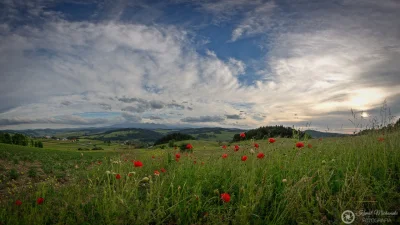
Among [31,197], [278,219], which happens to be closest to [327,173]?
[278,219]

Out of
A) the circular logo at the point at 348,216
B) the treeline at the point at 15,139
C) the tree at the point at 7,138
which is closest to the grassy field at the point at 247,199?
the circular logo at the point at 348,216

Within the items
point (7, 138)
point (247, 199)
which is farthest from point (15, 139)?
point (247, 199)

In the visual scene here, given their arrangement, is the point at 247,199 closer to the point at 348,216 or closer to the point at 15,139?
the point at 348,216

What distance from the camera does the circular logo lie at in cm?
334

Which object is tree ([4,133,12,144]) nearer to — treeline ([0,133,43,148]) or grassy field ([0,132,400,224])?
treeline ([0,133,43,148])

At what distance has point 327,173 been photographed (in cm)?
471

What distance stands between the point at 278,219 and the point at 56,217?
13.7ft

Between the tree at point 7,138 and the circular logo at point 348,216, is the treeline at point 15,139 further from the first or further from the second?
the circular logo at point 348,216

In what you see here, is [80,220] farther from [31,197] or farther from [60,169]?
[60,169]

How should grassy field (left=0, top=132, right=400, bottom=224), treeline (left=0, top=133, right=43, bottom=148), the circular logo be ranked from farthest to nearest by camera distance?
treeline (left=0, top=133, right=43, bottom=148) → grassy field (left=0, top=132, right=400, bottom=224) → the circular logo

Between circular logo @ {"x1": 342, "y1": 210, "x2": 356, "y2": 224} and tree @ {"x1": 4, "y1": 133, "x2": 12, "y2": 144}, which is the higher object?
circular logo @ {"x1": 342, "y1": 210, "x2": 356, "y2": 224}

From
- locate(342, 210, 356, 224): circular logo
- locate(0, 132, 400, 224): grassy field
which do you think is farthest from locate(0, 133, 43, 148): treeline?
locate(342, 210, 356, 224): circular logo

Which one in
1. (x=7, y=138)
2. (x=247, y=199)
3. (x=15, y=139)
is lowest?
(x=15, y=139)

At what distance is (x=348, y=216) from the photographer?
3445 millimetres
